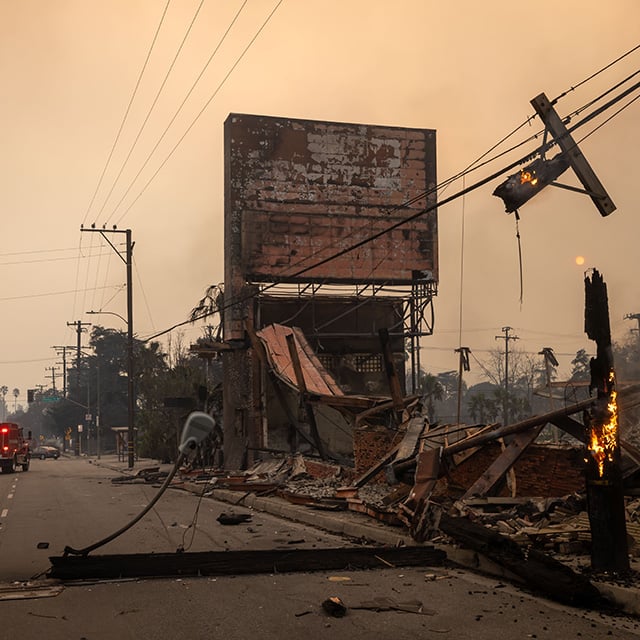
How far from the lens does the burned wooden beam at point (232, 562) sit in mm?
9414

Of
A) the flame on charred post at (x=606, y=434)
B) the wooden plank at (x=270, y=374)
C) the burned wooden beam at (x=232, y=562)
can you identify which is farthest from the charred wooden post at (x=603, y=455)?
the wooden plank at (x=270, y=374)

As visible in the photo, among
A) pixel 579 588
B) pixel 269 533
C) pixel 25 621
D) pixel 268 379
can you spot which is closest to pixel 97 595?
pixel 25 621

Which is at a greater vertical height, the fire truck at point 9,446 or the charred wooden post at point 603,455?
the charred wooden post at point 603,455

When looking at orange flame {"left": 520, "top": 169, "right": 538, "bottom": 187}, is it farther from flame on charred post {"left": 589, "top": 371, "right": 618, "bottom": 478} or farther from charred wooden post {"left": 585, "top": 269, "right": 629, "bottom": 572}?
flame on charred post {"left": 589, "top": 371, "right": 618, "bottom": 478}

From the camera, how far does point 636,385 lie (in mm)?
14797

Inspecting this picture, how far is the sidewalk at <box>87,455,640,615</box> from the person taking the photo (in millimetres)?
8172

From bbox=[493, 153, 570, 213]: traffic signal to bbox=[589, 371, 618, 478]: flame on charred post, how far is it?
5801 mm

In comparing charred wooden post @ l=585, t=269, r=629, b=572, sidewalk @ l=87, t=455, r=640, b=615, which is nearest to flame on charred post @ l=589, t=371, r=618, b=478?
charred wooden post @ l=585, t=269, r=629, b=572

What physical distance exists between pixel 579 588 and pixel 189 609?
13.0ft

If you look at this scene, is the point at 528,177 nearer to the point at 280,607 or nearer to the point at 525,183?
the point at 525,183

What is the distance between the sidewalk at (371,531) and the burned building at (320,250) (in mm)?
11717

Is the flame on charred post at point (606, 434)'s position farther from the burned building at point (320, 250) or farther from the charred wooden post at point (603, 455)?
the burned building at point (320, 250)

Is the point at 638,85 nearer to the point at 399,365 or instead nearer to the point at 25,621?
the point at 25,621

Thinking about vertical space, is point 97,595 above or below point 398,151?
below
